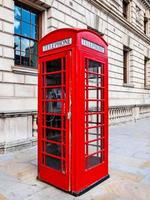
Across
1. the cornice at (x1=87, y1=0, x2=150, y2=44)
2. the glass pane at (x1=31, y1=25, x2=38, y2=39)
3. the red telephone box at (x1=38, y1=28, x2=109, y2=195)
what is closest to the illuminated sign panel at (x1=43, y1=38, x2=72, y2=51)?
the red telephone box at (x1=38, y1=28, x2=109, y2=195)

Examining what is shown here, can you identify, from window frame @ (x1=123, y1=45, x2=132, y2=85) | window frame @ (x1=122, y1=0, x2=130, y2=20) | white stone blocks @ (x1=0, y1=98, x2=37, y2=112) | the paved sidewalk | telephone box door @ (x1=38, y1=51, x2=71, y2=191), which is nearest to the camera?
the paved sidewalk

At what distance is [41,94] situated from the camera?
448cm

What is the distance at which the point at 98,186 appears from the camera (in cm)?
430

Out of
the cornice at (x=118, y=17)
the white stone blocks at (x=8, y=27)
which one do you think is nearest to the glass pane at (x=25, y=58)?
the white stone blocks at (x=8, y=27)

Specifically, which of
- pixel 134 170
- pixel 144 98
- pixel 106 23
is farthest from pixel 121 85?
pixel 134 170

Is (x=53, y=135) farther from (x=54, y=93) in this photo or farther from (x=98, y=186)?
(x=98, y=186)

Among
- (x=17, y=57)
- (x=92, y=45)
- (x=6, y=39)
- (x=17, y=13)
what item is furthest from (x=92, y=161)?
(x=17, y=13)

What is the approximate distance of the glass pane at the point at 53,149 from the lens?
4.26 m

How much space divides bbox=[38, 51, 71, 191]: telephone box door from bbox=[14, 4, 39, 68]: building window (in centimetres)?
405

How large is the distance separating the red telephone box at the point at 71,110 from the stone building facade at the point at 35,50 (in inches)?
103

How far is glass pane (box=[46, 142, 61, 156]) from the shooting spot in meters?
4.26

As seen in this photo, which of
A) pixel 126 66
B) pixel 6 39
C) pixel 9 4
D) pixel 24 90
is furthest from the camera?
pixel 126 66

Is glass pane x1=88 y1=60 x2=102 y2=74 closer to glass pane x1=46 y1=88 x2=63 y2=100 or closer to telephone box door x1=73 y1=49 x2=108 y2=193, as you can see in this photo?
telephone box door x1=73 y1=49 x2=108 y2=193

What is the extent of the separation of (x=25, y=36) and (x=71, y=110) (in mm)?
5325
